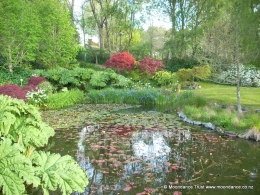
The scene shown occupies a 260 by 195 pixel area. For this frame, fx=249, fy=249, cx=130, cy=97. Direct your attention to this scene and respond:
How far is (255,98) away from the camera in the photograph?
38.4 feet

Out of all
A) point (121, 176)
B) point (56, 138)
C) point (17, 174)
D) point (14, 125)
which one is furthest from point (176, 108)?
point (17, 174)

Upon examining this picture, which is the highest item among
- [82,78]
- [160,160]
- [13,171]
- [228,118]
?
[82,78]

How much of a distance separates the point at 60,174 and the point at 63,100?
1004 cm

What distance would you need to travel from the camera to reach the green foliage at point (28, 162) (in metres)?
2.45

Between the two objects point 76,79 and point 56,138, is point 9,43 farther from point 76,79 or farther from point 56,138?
point 56,138

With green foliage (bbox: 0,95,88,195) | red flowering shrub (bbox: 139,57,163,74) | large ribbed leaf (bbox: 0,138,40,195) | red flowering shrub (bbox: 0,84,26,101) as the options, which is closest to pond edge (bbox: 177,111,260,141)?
green foliage (bbox: 0,95,88,195)

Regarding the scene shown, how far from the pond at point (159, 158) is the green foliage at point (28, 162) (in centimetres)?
96

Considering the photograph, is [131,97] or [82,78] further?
[82,78]

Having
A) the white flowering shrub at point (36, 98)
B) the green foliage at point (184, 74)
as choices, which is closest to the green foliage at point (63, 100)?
the white flowering shrub at point (36, 98)

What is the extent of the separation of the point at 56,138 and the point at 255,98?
9400mm

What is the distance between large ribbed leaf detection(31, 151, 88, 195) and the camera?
8.60 ft

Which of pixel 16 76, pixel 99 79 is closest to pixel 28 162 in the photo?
pixel 99 79

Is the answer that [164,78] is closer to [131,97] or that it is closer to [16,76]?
[131,97]

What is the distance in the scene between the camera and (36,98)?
37.4ft
